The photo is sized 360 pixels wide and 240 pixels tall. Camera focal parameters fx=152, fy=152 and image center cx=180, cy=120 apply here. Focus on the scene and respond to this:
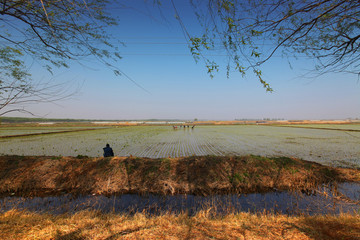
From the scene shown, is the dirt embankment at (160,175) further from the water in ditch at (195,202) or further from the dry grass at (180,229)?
the dry grass at (180,229)

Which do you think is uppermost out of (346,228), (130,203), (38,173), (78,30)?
(78,30)

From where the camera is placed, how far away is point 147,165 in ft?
29.8

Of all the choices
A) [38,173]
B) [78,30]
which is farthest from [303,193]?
[38,173]

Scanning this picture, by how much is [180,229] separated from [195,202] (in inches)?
129

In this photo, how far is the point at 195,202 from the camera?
21.9ft

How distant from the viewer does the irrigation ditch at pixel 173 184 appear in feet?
21.2

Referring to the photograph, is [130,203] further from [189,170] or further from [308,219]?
[308,219]

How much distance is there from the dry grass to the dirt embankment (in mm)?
A: 3732

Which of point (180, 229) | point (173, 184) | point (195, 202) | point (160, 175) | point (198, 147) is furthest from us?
point (198, 147)

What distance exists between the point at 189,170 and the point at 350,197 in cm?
732

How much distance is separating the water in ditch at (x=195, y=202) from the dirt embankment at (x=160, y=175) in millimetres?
577

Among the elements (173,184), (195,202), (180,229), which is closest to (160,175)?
(173,184)

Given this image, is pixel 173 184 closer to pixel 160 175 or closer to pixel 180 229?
pixel 160 175

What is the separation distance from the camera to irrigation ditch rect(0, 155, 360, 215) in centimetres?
648
